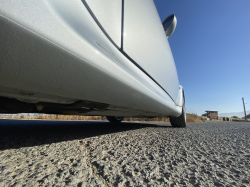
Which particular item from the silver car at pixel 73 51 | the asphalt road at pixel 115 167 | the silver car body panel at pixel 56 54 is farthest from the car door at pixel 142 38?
the asphalt road at pixel 115 167

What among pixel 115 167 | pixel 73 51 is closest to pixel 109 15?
pixel 73 51

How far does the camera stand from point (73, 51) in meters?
0.58

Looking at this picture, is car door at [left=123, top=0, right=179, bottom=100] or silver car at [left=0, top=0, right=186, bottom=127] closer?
silver car at [left=0, top=0, right=186, bottom=127]

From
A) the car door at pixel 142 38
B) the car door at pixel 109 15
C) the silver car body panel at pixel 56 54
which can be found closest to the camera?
the silver car body panel at pixel 56 54

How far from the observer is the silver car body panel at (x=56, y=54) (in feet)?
1.50

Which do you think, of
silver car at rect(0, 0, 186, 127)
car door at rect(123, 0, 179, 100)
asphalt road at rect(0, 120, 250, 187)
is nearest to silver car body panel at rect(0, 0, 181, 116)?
silver car at rect(0, 0, 186, 127)

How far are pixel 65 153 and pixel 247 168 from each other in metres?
1.04

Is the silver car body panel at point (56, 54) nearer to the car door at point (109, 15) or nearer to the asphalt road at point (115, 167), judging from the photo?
the car door at point (109, 15)

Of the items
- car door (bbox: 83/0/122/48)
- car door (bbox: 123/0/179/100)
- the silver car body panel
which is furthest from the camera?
car door (bbox: 123/0/179/100)

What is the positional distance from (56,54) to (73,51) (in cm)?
7

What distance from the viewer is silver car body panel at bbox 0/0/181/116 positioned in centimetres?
46

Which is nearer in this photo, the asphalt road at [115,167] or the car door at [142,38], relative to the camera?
the asphalt road at [115,167]

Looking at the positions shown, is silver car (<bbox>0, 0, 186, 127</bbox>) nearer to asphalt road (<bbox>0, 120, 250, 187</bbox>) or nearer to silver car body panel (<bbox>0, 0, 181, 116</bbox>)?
silver car body panel (<bbox>0, 0, 181, 116</bbox>)

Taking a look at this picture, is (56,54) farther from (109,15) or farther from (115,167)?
(115,167)
